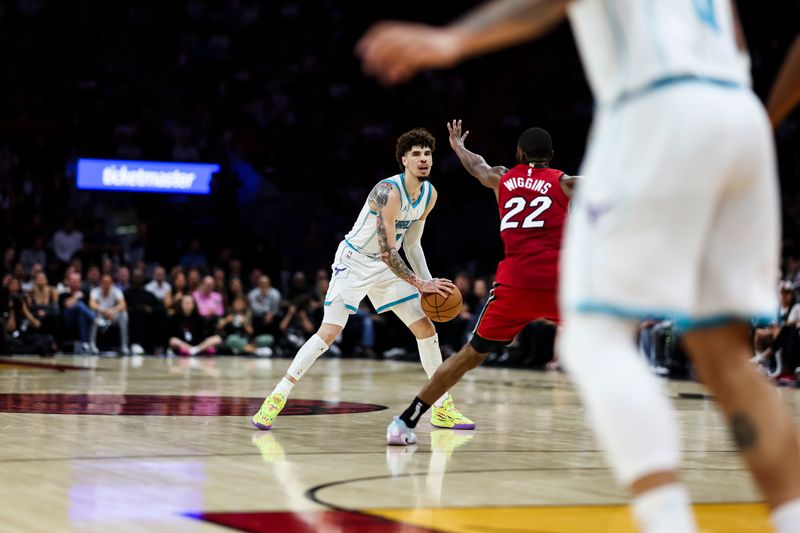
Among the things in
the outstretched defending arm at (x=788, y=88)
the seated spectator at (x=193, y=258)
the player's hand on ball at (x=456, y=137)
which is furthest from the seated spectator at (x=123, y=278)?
the outstretched defending arm at (x=788, y=88)

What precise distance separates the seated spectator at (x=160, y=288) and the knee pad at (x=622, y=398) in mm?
16699

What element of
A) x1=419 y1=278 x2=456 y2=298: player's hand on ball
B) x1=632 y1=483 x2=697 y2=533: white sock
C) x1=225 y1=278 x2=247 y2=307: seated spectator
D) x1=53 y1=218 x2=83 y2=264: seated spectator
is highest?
x1=53 y1=218 x2=83 y2=264: seated spectator

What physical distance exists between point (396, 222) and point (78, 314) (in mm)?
11400

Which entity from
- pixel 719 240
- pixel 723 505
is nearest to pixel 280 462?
pixel 723 505

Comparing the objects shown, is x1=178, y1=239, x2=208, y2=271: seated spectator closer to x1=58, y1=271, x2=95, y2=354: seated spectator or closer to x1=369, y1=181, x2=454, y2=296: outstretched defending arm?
x1=58, y1=271, x2=95, y2=354: seated spectator

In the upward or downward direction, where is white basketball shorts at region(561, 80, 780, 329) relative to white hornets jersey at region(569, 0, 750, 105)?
downward

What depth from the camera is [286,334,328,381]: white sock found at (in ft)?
25.1

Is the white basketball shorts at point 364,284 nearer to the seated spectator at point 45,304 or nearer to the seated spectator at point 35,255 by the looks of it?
the seated spectator at point 45,304

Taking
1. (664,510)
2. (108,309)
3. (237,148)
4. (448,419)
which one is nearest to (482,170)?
(448,419)

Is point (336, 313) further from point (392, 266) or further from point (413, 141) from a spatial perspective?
point (413, 141)

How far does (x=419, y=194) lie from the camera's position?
7.86 metres

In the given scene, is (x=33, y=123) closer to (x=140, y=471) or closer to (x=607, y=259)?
(x=140, y=471)

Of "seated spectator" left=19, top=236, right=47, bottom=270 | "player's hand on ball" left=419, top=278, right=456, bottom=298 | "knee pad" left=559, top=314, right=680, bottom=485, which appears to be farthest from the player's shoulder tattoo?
"seated spectator" left=19, top=236, right=47, bottom=270

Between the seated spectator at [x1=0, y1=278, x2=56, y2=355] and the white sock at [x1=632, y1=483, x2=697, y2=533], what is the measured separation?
1543 centimetres
